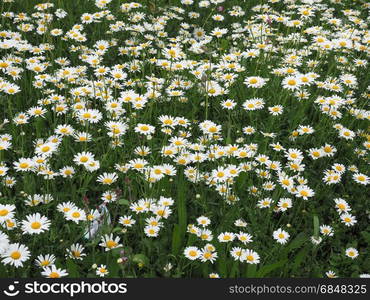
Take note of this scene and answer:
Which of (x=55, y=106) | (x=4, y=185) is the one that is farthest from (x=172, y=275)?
(x=55, y=106)

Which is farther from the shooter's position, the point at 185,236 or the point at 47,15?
the point at 47,15

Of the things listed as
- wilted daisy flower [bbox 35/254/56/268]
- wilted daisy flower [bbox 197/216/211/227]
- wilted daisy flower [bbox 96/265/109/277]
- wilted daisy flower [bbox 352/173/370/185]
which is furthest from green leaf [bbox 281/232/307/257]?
wilted daisy flower [bbox 35/254/56/268]

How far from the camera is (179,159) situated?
3055 mm

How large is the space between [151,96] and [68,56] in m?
1.40

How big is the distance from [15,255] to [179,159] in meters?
1.18

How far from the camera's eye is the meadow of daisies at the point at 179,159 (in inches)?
100

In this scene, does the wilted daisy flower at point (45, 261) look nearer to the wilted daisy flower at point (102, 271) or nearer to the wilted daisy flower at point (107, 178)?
the wilted daisy flower at point (102, 271)

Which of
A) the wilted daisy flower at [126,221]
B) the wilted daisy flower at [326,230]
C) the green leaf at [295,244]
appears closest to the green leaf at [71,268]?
the wilted daisy flower at [126,221]

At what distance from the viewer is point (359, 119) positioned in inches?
149

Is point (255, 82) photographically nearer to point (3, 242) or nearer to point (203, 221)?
point (203, 221)

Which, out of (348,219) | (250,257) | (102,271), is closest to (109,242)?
(102,271)

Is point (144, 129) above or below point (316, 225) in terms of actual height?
above

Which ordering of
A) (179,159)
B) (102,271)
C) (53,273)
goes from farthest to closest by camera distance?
(179,159), (102,271), (53,273)

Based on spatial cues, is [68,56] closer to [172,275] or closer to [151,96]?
[151,96]
